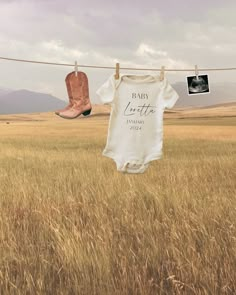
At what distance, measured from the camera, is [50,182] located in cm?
795

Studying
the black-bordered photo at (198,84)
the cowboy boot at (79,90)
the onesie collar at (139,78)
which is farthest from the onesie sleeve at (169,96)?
the cowboy boot at (79,90)

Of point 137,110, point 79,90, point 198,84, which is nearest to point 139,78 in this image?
point 137,110

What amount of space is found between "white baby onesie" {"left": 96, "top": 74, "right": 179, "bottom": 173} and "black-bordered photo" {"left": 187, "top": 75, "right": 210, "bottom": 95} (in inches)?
20.2

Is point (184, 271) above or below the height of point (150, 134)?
below

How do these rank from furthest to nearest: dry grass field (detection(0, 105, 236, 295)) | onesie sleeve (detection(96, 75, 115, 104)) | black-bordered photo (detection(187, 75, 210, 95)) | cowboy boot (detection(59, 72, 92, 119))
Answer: black-bordered photo (detection(187, 75, 210, 95)), cowboy boot (detection(59, 72, 92, 119)), onesie sleeve (detection(96, 75, 115, 104)), dry grass field (detection(0, 105, 236, 295))

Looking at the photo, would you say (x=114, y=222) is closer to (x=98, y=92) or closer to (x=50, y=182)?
(x=98, y=92)

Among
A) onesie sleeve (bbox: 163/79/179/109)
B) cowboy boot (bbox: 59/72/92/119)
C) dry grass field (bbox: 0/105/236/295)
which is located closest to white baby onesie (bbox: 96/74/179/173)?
onesie sleeve (bbox: 163/79/179/109)

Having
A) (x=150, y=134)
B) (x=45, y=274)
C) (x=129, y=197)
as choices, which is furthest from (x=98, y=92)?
(x=45, y=274)

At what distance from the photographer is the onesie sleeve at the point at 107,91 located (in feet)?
17.4

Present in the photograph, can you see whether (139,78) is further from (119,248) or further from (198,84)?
(119,248)

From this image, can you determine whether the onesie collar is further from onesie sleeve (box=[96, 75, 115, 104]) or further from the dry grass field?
the dry grass field

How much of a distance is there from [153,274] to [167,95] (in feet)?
8.09

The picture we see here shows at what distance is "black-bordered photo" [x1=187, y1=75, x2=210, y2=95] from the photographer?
19.0 ft

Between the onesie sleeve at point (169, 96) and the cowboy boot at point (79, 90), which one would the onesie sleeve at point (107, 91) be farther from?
the onesie sleeve at point (169, 96)
